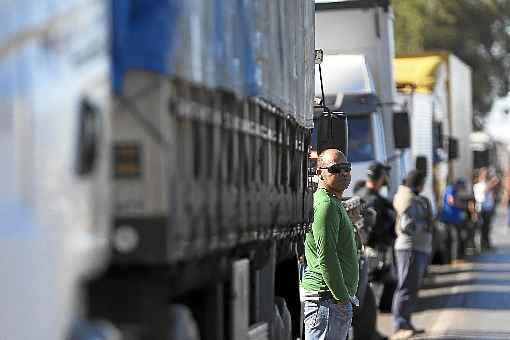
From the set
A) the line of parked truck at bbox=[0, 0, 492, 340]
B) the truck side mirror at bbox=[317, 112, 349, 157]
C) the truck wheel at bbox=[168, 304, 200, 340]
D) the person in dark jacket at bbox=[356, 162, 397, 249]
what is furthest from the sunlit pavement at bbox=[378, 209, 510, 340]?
the truck wheel at bbox=[168, 304, 200, 340]

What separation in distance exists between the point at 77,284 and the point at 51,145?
18.3 inches

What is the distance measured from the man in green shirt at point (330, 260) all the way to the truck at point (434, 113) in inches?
451

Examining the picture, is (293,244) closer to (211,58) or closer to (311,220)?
(311,220)

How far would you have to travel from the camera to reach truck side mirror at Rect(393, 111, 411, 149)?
2070 centimetres

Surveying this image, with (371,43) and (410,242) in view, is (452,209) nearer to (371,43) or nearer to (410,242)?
(371,43)

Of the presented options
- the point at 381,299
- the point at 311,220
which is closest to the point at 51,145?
the point at 311,220

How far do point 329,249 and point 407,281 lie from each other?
7.00 meters

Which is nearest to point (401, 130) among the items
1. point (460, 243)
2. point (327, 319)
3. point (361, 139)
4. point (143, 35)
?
point (361, 139)

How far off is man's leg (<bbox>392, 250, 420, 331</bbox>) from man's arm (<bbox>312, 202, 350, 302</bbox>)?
21.8ft

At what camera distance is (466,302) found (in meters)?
21.6

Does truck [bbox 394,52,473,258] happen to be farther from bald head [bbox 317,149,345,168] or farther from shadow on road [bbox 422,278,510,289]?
bald head [bbox 317,149,345,168]

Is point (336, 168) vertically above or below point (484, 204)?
above

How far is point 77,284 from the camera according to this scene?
519cm

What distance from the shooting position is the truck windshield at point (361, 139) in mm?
19453
